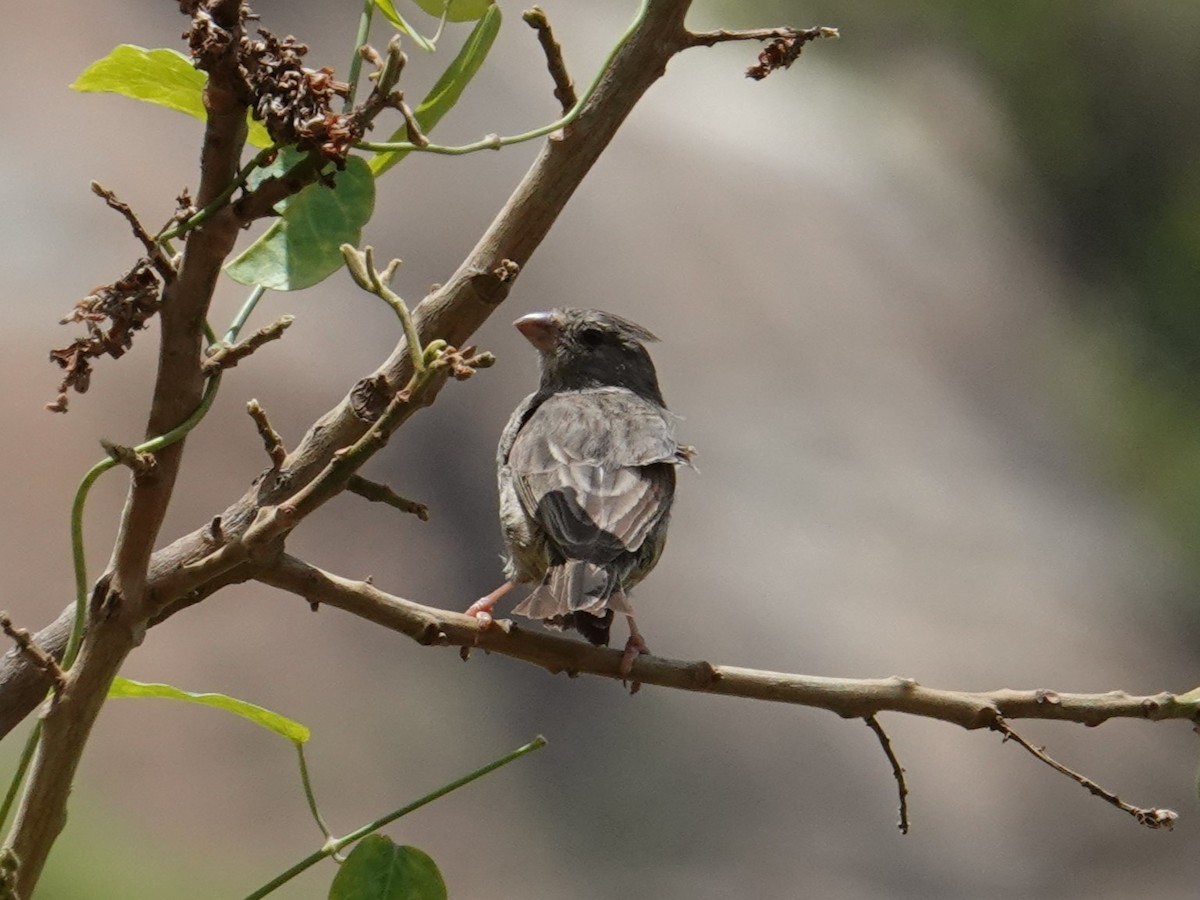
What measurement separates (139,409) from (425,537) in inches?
69.1

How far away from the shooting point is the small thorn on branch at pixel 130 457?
143 cm

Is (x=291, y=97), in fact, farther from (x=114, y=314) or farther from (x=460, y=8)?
(x=460, y=8)

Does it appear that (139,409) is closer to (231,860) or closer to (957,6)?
(231,860)

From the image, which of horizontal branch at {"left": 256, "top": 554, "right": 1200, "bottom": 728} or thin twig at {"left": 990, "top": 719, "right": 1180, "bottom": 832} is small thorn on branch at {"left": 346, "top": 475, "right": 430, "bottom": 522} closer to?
horizontal branch at {"left": 256, "top": 554, "right": 1200, "bottom": 728}

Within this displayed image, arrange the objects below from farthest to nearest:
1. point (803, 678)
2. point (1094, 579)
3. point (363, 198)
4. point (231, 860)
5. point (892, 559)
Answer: point (1094, 579), point (892, 559), point (231, 860), point (803, 678), point (363, 198)

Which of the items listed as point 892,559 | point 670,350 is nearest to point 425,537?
point 670,350

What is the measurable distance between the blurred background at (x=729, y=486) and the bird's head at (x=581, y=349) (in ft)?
10.1

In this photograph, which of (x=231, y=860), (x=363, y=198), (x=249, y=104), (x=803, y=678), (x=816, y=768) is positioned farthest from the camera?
(x=816, y=768)

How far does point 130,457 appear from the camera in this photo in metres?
1.45

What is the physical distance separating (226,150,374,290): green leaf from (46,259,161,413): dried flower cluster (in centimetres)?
33

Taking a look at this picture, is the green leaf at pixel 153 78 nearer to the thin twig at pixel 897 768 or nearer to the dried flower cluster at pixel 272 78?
the dried flower cluster at pixel 272 78

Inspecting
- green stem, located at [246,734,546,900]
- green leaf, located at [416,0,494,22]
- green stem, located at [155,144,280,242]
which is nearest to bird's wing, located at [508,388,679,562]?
green stem, located at [246,734,546,900]

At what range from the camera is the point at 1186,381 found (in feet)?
39.7

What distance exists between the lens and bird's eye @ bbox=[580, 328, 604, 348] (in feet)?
16.3
